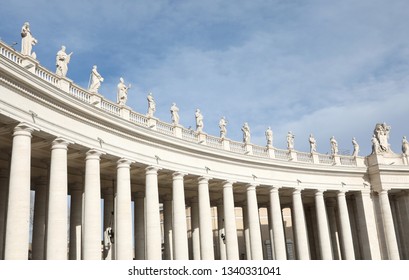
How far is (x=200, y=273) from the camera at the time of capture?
3375cm

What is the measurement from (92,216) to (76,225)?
12.8 m

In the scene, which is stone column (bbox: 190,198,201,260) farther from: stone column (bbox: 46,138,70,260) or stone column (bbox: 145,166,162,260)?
stone column (bbox: 46,138,70,260)

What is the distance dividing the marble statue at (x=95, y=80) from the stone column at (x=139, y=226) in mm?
23789

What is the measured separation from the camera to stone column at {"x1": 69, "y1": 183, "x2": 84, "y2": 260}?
6297cm

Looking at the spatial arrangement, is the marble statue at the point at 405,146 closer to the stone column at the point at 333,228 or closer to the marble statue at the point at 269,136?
the stone column at the point at 333,228

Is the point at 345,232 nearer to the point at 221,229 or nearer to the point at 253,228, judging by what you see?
the point at 253,228

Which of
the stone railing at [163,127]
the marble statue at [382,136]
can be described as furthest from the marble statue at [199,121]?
the marble statue at [382,136]

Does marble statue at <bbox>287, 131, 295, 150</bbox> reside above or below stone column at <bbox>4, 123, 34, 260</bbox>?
above

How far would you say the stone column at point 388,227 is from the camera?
289ft

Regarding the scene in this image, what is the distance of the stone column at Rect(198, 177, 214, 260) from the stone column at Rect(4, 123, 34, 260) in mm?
31377

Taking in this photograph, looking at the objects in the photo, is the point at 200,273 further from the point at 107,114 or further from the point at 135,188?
the point at 135,188

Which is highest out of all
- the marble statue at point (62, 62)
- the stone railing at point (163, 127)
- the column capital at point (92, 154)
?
the marble statue at point (62, 62)

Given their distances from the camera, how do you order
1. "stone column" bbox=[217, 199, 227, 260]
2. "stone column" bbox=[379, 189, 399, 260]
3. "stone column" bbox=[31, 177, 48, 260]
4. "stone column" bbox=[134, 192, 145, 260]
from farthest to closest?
"stone column" bbox=[379, 189, 399, 260], "stone column" bbox=[217, 199, 227, 260], "stone column" bbox=[134, 192, 145, 260], "stone column" bbox=[31, 177, 48, 260]

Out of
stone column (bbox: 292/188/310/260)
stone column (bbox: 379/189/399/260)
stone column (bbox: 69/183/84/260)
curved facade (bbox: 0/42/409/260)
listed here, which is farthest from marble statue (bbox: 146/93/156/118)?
stone column (bbox: 379/189/399/260)
